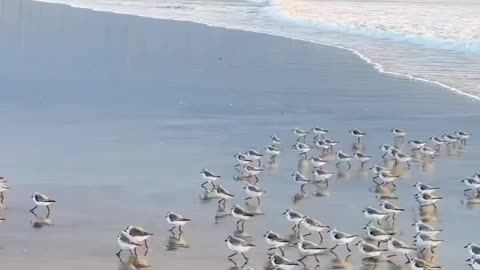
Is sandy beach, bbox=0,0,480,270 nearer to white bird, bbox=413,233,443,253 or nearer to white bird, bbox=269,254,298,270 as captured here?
white bird, bbox=413,233,443,253

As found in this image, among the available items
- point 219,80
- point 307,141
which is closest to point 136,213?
point 307,141

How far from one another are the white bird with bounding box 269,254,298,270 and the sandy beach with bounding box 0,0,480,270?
0.47 meters

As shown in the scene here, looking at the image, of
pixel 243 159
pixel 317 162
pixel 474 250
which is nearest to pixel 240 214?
pixel 474 250

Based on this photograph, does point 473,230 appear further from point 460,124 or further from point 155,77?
point 155,77

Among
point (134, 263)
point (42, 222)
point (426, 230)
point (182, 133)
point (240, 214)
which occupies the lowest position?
point (182, 133)

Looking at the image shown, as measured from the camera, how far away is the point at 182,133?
15.1 m

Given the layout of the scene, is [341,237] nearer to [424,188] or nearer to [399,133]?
[424,188]

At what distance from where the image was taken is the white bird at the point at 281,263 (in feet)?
28.4

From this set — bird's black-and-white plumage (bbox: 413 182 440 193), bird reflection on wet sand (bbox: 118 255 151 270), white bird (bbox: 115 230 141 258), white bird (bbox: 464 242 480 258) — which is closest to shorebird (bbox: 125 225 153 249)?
white bird (bbox: 115 230 141 258)

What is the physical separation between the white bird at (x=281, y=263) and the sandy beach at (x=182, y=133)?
1.54 ft

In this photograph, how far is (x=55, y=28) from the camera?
96.7 feet

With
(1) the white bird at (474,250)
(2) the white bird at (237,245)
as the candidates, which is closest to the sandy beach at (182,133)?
(2) the white bird at (237,245)

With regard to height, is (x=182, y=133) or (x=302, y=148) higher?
(x=302, y=148)

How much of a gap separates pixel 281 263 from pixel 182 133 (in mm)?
6646
